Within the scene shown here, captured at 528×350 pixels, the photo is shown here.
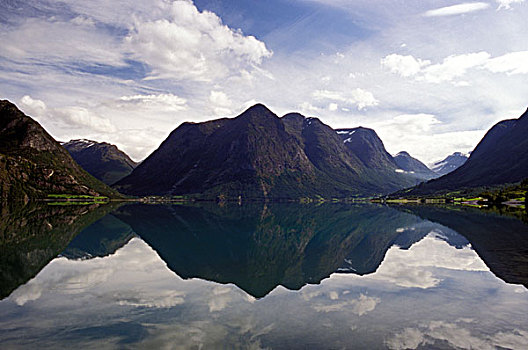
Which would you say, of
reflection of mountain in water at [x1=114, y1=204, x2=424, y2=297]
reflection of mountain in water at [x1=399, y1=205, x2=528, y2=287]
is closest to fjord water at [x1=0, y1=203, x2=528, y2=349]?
reflection of mountain in water at [x1=399, y1=205, x2=528, y2=287]

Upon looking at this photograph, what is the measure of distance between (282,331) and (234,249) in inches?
1767

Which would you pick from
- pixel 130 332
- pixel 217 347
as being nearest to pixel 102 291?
pixel 130 332

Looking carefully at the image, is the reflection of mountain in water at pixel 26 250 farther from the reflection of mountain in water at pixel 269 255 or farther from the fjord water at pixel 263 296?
the reflection of mountain in water at pixel 269 255

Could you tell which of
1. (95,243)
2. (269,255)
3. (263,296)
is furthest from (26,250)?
(263,296)

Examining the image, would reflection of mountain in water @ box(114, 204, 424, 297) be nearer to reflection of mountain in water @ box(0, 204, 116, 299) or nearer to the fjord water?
the fjord water

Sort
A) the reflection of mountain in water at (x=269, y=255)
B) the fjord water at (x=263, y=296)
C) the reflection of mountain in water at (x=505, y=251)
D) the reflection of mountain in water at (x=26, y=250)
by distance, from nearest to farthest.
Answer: the fjord water at (x=263, y=296)
the reflection of mountain in water at (x=26, y=250)
the reflection of mountain in water at (x=505, y=251)
the reflection of mountain in water at (x=269, y=255)

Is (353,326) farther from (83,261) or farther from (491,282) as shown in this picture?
(83,261)

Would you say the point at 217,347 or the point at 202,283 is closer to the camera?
the point at 217,347

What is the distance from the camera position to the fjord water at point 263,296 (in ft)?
76.8

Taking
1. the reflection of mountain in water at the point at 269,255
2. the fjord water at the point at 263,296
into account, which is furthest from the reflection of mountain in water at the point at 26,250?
the reflection of mountain in water at the point at 269,255

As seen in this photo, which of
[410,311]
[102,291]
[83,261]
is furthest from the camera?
[83,261]

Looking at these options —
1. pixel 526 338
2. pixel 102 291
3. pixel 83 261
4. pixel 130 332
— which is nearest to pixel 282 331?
pixel 130 332

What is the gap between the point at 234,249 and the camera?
225ft

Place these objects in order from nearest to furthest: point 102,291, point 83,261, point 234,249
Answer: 1. point 102,291
2. point 83,261
3. point 234,249
